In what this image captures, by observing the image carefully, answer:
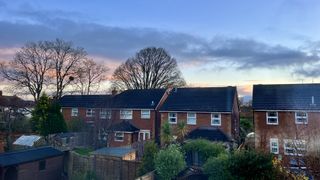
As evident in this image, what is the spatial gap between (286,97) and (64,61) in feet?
122

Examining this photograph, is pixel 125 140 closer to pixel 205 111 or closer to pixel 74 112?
pixel 205 111

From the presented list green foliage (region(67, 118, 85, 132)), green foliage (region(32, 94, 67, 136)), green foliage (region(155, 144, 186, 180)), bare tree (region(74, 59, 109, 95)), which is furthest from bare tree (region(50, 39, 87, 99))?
green foliage (region(155, 144, 186, 180))

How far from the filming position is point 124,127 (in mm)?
35531

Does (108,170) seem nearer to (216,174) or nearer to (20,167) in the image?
(20,167)

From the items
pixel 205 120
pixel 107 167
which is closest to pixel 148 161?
pixel 107 167

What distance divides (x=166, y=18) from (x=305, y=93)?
16.4 m

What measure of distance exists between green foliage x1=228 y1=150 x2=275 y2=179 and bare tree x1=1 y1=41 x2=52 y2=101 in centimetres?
4057

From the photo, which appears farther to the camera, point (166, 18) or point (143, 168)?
point (166, 18)

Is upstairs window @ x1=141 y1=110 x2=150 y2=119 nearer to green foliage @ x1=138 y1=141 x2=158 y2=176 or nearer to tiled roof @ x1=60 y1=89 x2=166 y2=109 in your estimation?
tiled roof @ x1=60 y1=89 x2=166 y2=109

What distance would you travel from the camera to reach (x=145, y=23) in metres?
23.5

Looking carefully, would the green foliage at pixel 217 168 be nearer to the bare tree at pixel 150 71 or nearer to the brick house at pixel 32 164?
the brick house at pixel 32 164

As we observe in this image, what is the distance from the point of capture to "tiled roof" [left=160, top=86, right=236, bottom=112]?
32406mm

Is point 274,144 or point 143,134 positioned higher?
point 143,134

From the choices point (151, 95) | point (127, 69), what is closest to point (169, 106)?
point (151, 95)
